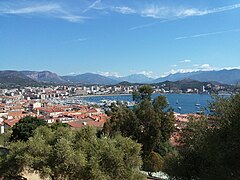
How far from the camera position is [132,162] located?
14258 millimetres

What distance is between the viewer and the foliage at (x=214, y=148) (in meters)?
9.45

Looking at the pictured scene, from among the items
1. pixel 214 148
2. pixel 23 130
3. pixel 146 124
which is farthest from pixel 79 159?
pixel 23 130

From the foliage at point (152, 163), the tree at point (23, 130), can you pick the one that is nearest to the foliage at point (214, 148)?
the foliage at point (152, 163)

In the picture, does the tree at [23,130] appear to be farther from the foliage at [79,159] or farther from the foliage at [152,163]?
the foliage at [79,159]

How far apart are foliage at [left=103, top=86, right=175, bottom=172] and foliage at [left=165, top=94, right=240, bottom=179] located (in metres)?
10.4

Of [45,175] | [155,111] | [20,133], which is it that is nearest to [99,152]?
[45,175]

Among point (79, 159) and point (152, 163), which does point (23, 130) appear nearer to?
point (152, 163)

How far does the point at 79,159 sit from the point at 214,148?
6.00m

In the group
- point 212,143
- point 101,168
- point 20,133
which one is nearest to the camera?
point 212,143

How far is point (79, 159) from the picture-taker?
1359cm

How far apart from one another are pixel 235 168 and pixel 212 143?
1051 mm

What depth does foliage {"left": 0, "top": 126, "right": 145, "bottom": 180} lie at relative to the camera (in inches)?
535

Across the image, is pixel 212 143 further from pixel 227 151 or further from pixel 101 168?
pixel 101 168

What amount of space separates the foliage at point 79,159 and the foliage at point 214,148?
6.00 feet
